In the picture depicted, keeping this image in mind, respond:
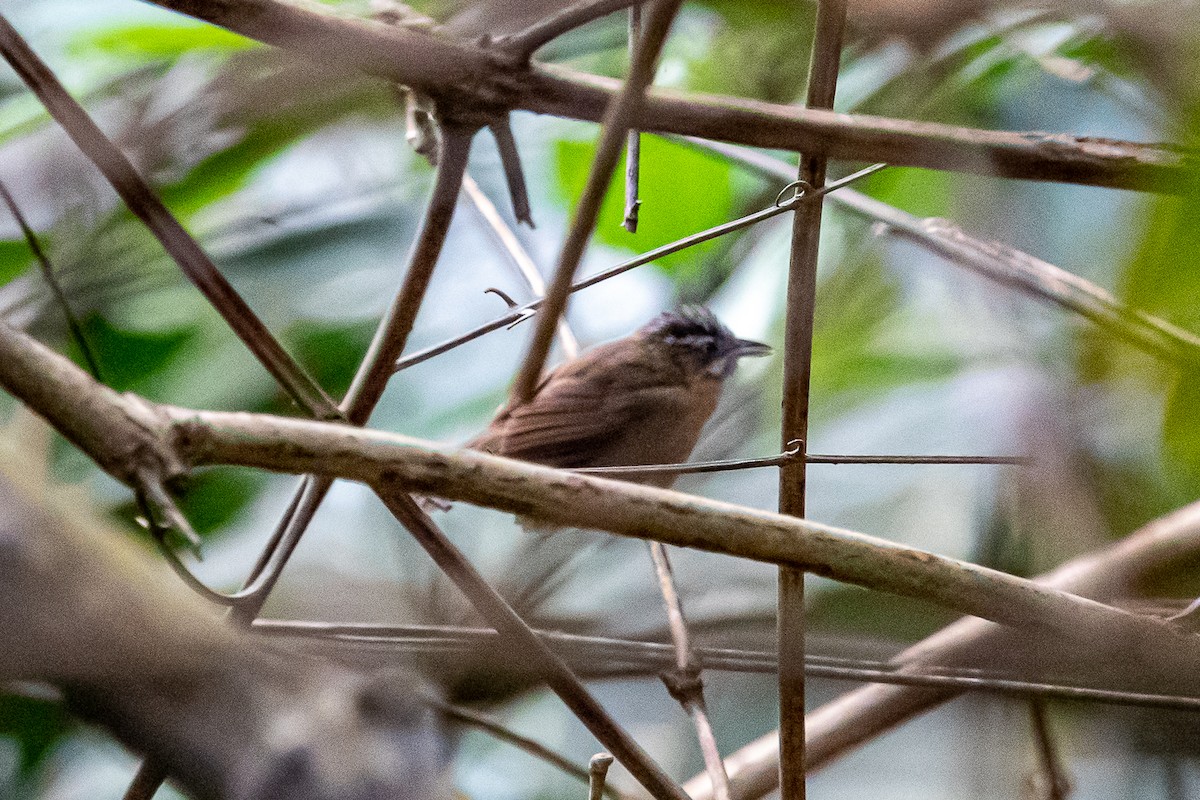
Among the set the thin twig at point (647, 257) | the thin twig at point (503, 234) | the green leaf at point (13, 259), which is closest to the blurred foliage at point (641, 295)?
the green leaf at point (13, 259)

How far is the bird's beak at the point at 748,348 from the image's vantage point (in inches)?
121

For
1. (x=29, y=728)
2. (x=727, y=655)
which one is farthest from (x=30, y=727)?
(x=727, y=655)

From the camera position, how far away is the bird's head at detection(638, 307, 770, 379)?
306 cm

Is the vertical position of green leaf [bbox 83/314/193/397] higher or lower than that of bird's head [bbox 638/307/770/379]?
lower

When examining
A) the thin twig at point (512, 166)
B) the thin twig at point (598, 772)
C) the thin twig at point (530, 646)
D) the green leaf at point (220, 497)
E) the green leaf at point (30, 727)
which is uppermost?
A: the green leaf at point (220, 497)

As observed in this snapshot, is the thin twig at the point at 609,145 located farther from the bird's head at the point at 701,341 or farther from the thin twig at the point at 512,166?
the bird's head at the point at 701,341

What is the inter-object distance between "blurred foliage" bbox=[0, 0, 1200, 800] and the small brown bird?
0.60 ft

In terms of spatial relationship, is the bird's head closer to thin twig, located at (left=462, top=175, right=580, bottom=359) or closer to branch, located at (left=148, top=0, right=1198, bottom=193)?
thin twig, located at (left=462, top=175, right=580, bottom=359)

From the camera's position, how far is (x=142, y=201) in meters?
1.17

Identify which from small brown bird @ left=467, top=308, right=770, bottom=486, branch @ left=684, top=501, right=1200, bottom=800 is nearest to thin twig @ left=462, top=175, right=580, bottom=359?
small brown bird @ left=467, top=308, right=770, bottom=486

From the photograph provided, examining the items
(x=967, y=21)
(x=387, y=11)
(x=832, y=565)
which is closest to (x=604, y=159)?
(x=832, y=565)

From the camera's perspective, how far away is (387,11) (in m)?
1.28

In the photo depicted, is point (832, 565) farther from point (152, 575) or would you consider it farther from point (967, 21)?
point (967, 21)

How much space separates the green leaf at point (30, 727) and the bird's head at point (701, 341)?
1.85 m
